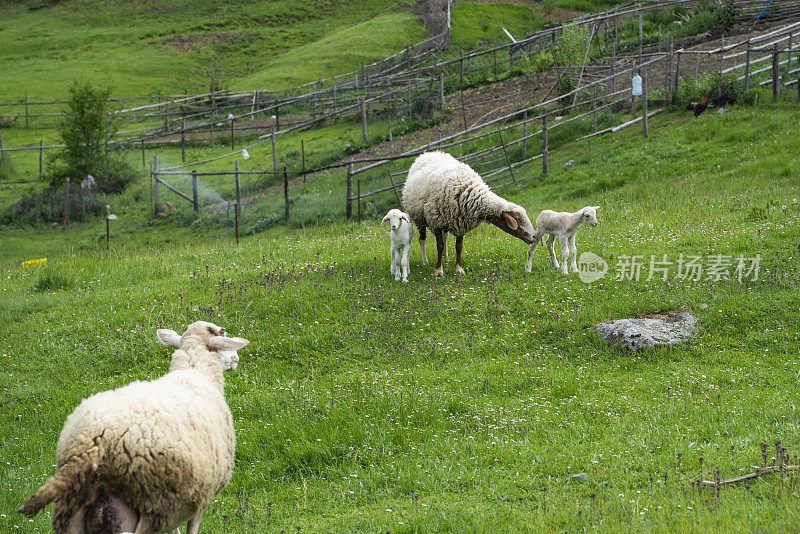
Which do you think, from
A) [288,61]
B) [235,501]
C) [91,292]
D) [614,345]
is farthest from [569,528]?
[288,61]

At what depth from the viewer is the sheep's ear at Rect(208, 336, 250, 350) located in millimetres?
6141

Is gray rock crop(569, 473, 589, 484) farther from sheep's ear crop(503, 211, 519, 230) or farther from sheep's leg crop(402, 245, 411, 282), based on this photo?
sheep's ear crop(503, 211, 519, 230)

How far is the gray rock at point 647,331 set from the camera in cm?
930

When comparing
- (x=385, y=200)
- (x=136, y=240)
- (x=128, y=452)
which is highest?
(x=128, y=452)

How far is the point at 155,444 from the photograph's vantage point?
505 centimetres

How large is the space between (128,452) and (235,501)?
208cm

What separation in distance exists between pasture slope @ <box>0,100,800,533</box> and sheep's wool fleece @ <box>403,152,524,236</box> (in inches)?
35.6

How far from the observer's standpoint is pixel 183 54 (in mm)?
58875

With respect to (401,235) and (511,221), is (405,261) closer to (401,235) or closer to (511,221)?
(401,235)

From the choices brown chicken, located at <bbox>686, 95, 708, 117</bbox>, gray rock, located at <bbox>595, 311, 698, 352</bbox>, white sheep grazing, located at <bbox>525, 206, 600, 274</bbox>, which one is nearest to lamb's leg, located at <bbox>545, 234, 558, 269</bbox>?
white sheep grazing, located at <bbox>525, 206, 600, 274</bbox>

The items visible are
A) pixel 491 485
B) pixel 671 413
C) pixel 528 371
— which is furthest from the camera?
pixel 528 371

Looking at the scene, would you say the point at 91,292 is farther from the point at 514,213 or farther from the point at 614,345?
the point at 614,345

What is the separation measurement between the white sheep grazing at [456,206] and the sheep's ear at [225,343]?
21.9 feet

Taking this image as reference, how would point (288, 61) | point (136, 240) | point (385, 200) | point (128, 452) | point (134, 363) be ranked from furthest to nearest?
point (288, 61) < point (136, 240) < point (385, 200) < point (134, 363) < point (128, 452)
